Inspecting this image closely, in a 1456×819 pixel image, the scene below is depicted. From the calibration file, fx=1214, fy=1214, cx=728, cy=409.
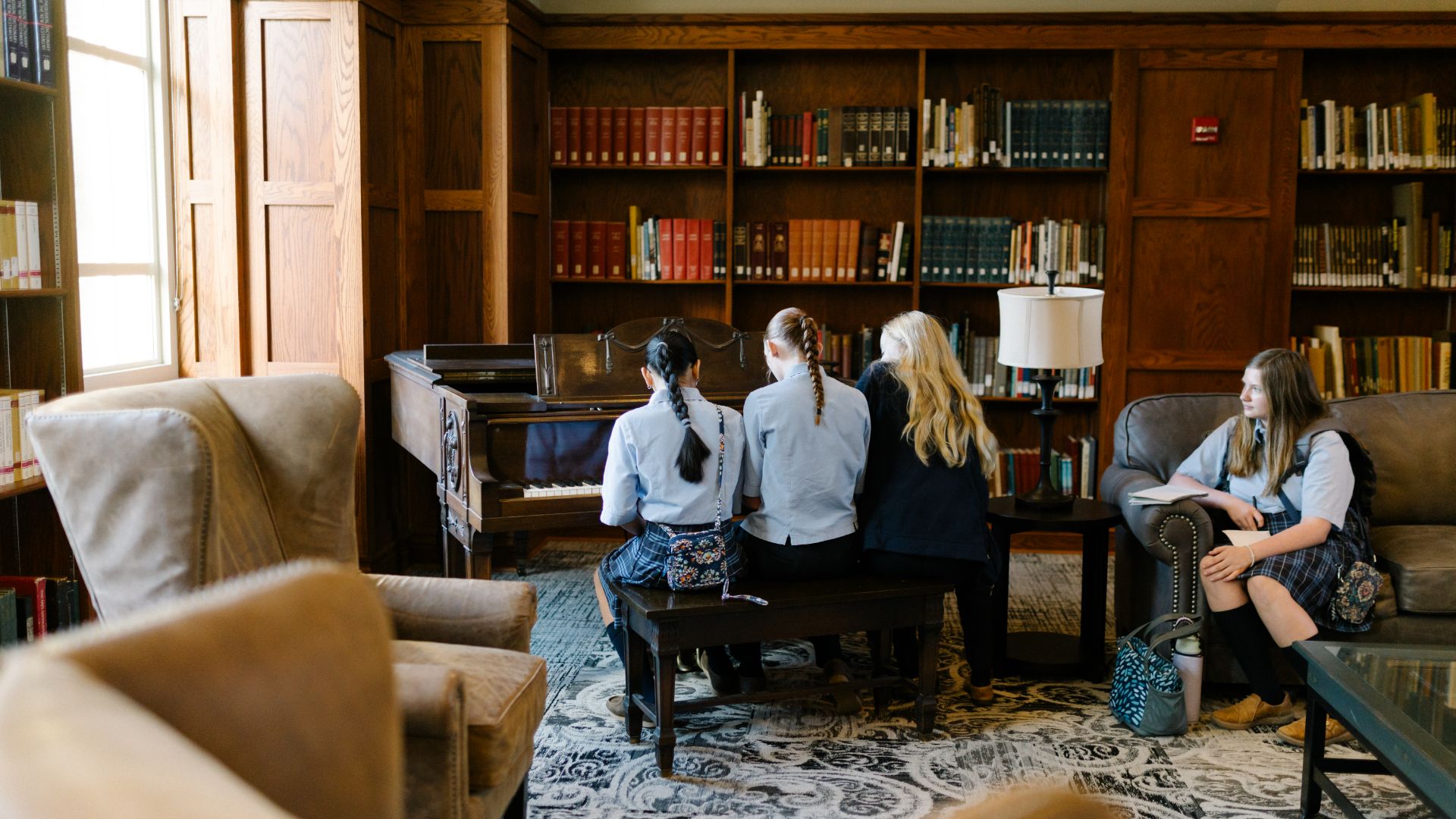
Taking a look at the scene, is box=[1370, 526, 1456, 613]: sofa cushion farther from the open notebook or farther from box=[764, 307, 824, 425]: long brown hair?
box=[764, 307, 824, 425]: long brown hair

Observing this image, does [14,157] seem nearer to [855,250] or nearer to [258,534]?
[258,534]

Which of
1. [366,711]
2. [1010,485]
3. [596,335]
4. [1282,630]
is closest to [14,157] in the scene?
[596,335]

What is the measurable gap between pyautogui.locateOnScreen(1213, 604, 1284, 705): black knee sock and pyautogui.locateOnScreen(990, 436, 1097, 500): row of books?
A: 1.97m

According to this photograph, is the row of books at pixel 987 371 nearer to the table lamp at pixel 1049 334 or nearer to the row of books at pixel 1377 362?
the row of books at pixel 1377 362

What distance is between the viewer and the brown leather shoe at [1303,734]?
3188mm

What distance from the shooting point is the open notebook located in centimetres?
Answer: 344

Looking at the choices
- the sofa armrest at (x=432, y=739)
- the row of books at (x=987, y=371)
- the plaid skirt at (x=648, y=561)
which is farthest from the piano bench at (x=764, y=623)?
the row of books at (x=987, y=371)

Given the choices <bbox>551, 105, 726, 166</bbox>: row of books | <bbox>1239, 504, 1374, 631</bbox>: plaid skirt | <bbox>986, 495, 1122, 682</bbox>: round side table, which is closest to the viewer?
<bbox>1239, 504, 1374, 631</bbox>: plaid skirt

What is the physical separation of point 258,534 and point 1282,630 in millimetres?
2581

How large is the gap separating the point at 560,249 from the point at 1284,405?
3129mm

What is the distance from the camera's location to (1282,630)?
10.7 feet

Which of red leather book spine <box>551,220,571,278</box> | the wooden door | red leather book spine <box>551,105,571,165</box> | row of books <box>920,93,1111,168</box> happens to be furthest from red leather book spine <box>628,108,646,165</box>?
the wooden door

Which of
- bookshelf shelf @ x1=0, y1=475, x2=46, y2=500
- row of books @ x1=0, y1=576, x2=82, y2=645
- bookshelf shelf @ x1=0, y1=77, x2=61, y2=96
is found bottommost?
row of books @ x1=0, y1=576, x2=82, y2=645

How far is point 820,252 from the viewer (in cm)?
537
